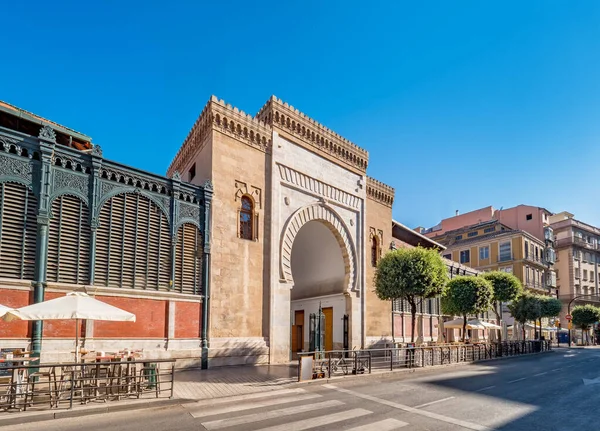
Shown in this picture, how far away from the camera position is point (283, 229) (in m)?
20.0

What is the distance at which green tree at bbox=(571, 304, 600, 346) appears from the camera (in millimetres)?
50531

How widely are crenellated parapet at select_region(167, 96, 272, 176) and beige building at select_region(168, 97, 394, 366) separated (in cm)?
5

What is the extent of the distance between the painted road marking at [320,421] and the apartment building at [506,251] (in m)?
49.8

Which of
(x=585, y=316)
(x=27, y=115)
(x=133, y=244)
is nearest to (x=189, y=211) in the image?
(x=133, y=244)

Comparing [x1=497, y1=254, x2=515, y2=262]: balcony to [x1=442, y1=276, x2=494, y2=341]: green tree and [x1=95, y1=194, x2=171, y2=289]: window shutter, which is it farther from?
[x1=95, y1=194, x2=171, y2=289]: window shutter

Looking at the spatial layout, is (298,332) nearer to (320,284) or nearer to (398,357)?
(320,284)

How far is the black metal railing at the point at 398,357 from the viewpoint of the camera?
14133 millimetres

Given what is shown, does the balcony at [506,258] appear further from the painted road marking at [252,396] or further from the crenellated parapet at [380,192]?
the painted road marking at [252,396]

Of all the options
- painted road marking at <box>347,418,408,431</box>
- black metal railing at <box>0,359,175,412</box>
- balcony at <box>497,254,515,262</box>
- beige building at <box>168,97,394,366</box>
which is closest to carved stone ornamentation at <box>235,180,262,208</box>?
beige building at <box>168,97,394,366</box>

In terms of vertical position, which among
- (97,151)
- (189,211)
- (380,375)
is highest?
(97,151)

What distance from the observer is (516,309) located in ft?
127

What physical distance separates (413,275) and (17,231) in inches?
623

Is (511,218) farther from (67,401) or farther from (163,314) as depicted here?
(67,401)

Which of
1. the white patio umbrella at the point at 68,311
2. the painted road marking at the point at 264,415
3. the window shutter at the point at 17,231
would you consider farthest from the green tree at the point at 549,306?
the window shutter at the point at 17,231
